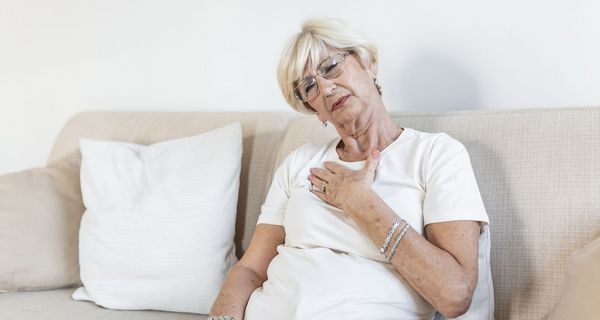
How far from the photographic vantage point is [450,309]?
1.28 metres

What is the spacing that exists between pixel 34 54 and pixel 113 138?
0.82 m

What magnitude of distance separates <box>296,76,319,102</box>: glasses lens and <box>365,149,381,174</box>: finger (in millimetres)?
214

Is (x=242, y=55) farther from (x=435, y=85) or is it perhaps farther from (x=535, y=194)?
(x=535, y=194)

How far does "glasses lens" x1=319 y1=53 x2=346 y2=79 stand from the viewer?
1.56 metres

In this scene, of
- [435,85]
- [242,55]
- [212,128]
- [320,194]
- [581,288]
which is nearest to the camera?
[581,288]

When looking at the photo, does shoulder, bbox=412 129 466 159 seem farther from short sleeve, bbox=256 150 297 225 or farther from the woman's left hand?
short sleeve, bbox=256 150 297 225

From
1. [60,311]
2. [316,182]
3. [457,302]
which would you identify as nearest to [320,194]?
[316,182]

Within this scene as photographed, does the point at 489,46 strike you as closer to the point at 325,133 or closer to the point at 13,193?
the point at 325,133

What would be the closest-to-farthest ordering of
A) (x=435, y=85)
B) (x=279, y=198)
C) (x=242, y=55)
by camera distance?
(x=279, y=198) → (x=435, y=85) → (x=242, y=55)

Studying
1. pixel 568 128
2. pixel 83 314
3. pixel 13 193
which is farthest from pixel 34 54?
pixel 568 128

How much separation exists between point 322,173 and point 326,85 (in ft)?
0.67

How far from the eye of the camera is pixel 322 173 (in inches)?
61.2

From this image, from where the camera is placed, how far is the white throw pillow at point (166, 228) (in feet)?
5.80

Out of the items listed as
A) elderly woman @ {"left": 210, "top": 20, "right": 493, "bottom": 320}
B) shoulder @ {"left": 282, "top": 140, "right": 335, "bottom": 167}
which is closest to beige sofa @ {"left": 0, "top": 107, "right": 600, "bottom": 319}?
elderly woman @ {"left": 210, "top": 20, "right": 493, "bottom": 320}
